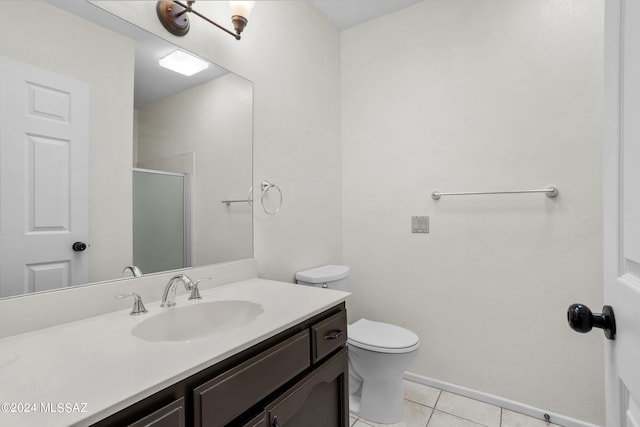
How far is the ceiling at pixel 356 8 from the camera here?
2039mm

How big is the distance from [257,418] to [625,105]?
102 centimetres

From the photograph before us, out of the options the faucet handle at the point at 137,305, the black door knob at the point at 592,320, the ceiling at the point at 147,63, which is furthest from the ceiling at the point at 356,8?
the black door knob at the point at 592,320

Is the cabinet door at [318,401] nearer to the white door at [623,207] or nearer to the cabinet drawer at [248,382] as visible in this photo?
the cabinet drawer at [248,382]

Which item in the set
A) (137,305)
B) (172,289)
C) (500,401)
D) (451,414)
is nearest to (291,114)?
(172,289)

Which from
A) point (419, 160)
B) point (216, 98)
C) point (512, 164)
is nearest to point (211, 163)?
point (216, 98)

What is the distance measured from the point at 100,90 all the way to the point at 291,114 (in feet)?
3.40

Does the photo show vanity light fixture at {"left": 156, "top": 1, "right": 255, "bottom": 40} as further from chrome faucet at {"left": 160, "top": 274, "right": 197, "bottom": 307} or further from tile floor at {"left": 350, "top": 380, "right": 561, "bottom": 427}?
tile floor at {"left": 350, "top": 380, "right": 561, "bottom": 427}

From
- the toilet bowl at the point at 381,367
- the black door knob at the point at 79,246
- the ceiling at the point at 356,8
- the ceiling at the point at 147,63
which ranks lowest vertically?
the toilet bowl at the point at 381,367

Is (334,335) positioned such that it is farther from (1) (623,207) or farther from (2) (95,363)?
(1) (623,207)

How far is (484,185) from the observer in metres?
1.84

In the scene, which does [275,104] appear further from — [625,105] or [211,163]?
[625,105]

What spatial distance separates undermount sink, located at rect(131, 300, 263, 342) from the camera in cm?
98

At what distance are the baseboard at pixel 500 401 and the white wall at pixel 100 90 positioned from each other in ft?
6.23

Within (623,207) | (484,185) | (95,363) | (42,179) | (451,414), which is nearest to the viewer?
(623,207)
